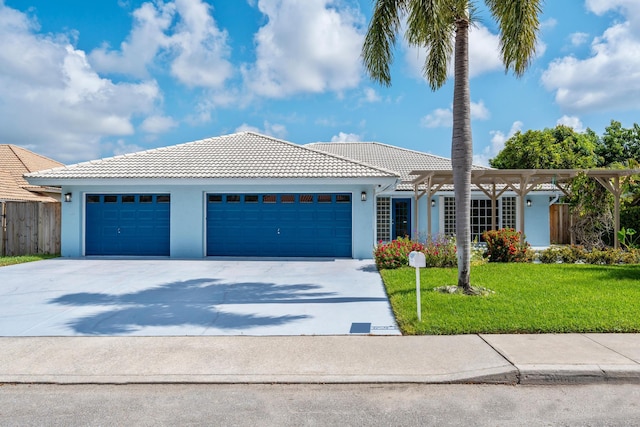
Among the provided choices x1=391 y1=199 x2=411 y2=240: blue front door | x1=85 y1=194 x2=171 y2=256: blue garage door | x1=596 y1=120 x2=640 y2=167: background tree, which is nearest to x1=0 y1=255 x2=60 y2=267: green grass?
x1=85 y1=194 x2=171 y2=256: blue garage door

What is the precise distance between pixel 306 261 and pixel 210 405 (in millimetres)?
9992

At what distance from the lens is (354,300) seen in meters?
8.41

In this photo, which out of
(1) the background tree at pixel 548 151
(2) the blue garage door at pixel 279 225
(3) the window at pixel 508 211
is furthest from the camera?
(1) the background tree at pixel 548 151

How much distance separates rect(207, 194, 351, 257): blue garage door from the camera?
1502 cm

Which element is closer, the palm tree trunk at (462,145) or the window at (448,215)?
the palm tree trunk at (462,145)

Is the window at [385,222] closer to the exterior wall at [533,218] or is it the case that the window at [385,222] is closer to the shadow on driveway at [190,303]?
the exterior wall at [533,218]

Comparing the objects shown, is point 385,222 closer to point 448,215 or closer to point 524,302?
point 448,215

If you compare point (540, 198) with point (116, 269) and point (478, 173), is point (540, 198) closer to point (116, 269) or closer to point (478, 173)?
point (478, 173)

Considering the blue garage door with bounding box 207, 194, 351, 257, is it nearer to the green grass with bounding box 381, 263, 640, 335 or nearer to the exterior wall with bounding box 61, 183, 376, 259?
the exterior wall with bounding box 61, 183, 376, 259

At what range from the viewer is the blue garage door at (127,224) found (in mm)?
15398

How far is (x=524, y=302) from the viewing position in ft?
25.1

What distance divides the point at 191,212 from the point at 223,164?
209 cm

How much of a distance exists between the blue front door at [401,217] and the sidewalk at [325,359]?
1355 centimetres

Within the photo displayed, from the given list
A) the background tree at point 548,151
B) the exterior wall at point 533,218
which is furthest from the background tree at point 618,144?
the exterior wall at point 533,218
